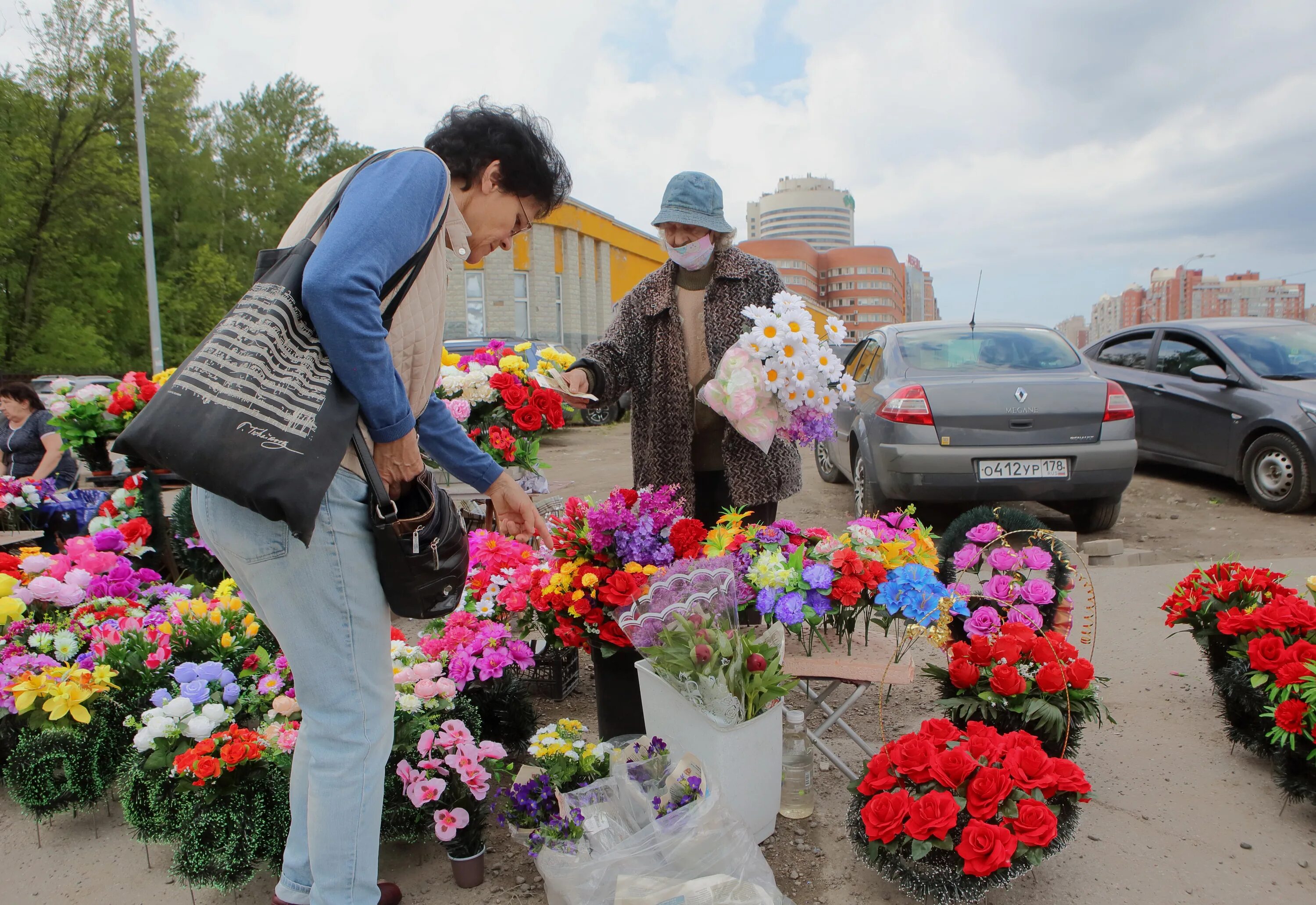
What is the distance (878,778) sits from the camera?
2.18 meters

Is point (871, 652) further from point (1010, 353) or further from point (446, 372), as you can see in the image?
point (1010, 353)

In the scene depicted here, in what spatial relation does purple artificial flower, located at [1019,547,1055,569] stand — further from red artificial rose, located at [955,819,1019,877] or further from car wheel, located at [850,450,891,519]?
car wheel, located at [850,450,891,519]

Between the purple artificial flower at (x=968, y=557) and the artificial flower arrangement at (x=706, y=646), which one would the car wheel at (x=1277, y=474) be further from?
the artificial flower arrangement at (x=706, y=646)

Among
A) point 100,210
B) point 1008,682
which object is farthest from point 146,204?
point 1008,682

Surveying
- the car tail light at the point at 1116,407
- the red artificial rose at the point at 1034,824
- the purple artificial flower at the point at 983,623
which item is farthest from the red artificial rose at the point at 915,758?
the car tail light at the point at 1116,407

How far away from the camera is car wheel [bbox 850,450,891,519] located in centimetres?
605

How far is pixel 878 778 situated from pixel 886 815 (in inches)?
5.3

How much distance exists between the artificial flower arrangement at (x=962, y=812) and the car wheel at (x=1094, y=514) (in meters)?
4.31

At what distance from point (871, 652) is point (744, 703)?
853mm

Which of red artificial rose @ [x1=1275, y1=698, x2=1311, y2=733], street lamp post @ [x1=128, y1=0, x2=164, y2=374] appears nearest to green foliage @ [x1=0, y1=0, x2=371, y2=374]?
street lamp post @ [x1=128, y1=0, x2=164, y2=374]

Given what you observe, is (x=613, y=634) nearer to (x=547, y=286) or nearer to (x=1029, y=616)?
(x=1029, y=616)

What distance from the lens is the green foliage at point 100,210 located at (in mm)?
20750

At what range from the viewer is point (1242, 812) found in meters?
2.60

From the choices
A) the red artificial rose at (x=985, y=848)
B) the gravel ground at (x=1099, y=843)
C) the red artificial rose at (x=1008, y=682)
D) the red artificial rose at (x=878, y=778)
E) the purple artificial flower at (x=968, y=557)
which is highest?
the purple artificial flower at (x=968, y=557)
